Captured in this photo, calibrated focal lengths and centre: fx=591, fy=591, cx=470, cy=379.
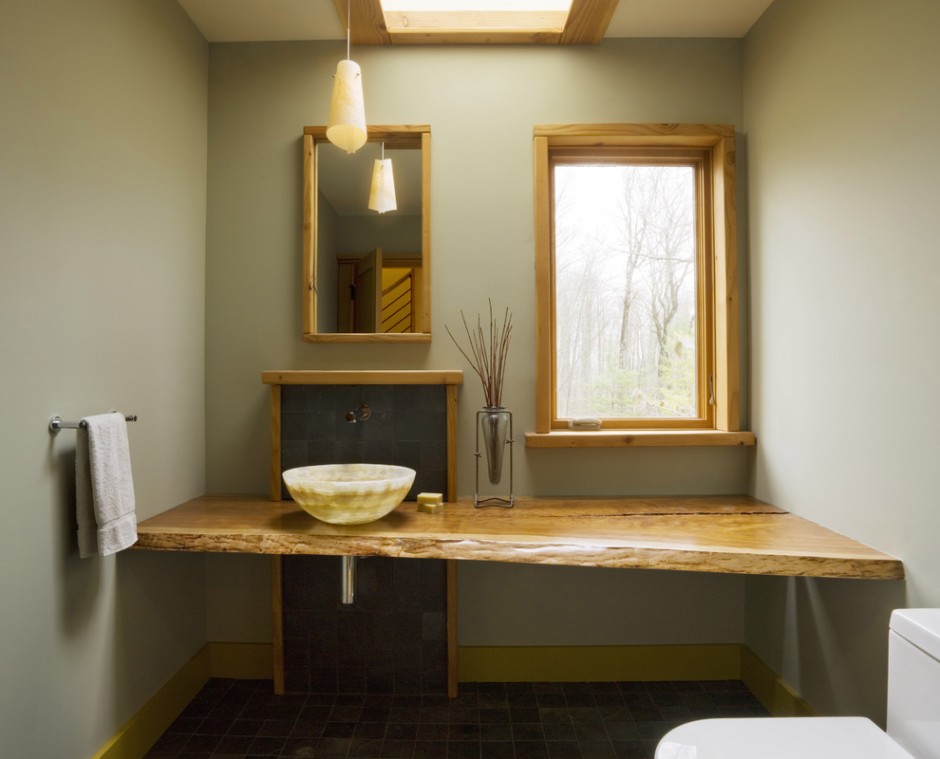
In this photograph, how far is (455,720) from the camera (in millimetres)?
2043

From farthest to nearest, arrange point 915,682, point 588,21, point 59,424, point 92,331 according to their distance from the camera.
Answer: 1. point 588,21
2. point 92,331
3. point 59,424
4. point 915,682

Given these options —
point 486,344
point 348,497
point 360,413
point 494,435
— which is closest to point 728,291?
point 486,344

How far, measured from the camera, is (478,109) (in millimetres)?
2289

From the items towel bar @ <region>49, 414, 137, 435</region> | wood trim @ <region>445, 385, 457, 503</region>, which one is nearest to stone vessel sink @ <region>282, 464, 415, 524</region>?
wood trim @ <region>445, 385, 457, 503</region>

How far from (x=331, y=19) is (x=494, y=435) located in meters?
1.63

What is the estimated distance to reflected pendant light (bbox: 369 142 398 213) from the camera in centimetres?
226

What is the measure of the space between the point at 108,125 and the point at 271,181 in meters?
0.67

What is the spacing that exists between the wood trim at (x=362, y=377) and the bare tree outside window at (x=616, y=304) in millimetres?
499

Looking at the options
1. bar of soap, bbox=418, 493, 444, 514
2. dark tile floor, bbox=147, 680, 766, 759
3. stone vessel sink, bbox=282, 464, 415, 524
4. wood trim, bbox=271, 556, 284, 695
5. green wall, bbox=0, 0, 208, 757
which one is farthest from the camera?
wood trim, bbox=271, 556, 284, 695

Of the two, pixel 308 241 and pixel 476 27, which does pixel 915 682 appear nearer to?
pixel 308 241

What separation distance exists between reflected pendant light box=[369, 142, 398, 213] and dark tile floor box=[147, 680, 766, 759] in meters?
1.84

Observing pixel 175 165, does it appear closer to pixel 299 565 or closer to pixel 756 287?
pixel 299 565

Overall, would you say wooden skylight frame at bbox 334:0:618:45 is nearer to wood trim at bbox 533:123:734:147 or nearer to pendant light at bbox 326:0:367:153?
wood trim at bbox 533:123:734:147

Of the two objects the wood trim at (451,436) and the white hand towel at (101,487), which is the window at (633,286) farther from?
the white hand towel at (101,487)
